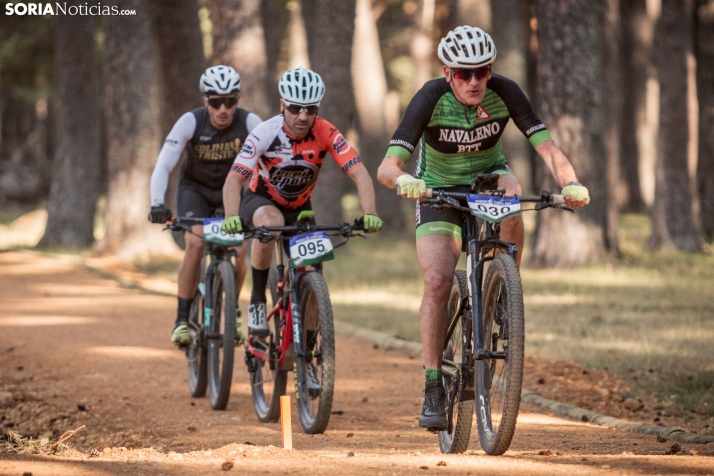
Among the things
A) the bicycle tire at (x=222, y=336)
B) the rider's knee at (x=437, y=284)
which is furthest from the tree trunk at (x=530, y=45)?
the rider's knee at (x=437, y=284)

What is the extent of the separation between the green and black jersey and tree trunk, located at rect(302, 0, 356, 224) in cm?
1311

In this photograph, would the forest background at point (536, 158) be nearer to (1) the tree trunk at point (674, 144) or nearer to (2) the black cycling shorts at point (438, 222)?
(1) the tree trunk at point (674, 144)

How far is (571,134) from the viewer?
17000 mm

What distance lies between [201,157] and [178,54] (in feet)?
40.1

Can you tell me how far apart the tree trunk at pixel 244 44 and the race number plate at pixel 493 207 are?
12140 millimetres

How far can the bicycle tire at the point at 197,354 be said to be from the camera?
8.98m

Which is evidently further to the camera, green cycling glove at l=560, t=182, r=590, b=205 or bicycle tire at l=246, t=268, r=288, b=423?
bicycle tire at l=246, t=268, r=288, b=423

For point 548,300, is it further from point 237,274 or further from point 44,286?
point 44,286

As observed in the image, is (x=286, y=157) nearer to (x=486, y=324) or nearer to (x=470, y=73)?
(x=470, y=73)

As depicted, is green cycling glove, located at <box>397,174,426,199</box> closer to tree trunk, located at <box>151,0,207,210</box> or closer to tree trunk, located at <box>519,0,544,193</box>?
tree trunk, located at <box>151,0,207,210</box>

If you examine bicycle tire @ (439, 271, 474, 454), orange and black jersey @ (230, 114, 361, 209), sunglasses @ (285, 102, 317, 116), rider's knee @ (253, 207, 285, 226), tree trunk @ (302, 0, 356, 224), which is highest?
tree trunk @ (302, 0, 356, 224)

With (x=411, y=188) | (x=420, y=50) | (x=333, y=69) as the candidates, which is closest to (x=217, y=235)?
(x=411, y=188)

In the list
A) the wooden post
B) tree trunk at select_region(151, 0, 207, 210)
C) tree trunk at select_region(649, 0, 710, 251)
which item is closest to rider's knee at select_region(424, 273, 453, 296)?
the wooden post

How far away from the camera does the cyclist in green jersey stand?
6191mm
